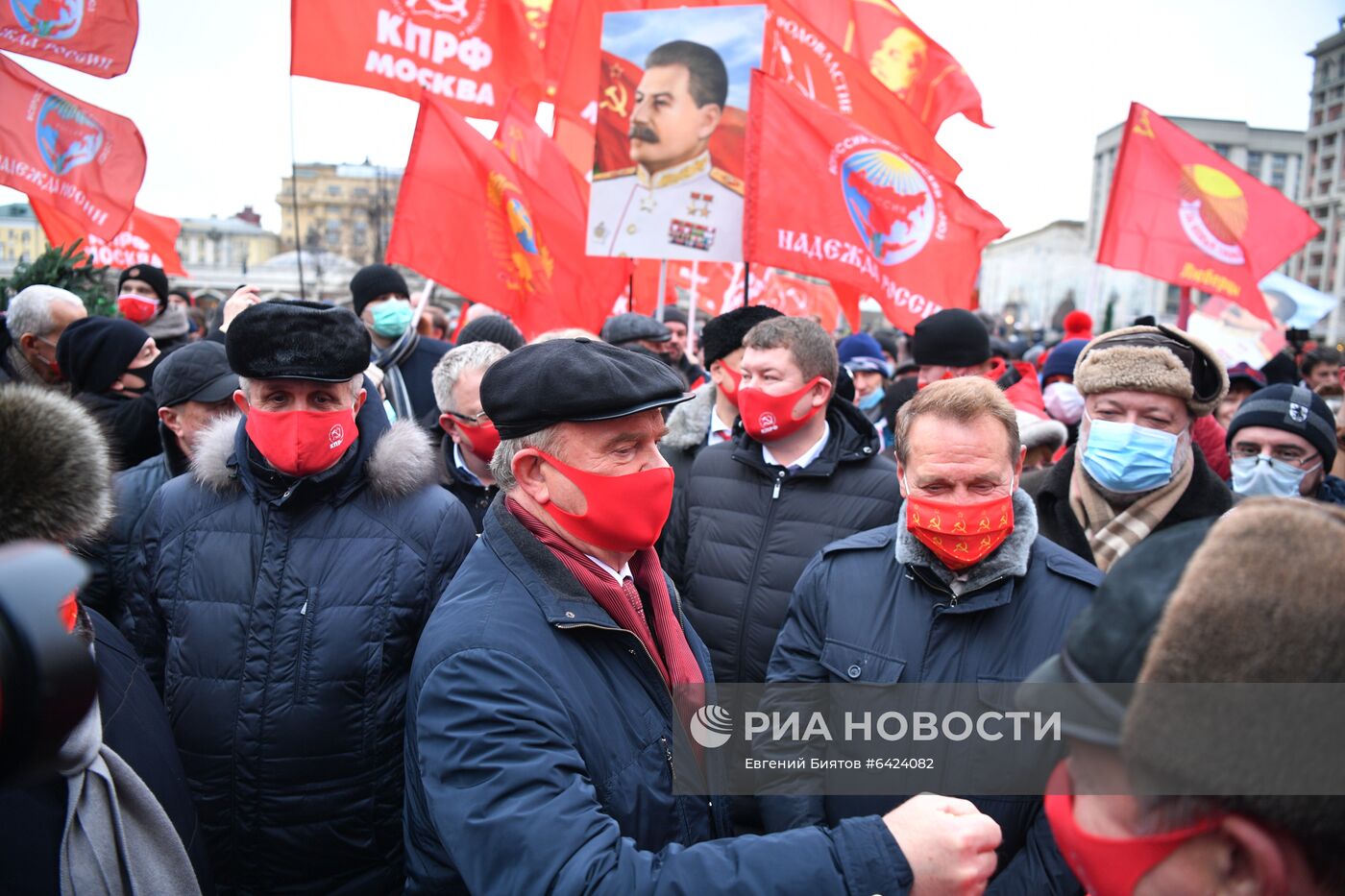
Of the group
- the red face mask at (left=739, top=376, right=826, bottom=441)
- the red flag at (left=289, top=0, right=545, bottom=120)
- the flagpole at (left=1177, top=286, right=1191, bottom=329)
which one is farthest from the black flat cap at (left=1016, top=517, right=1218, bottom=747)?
the flagpole at (left=1177, top=286, right=1191, bottom=329)

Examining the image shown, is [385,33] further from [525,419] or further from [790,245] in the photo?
[525,419]

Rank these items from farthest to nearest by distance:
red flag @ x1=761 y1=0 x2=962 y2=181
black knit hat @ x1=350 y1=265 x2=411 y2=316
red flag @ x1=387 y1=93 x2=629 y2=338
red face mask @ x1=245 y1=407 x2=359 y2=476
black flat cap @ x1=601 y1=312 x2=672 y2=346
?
red flag @ x1=761 y1=0 x2=962 y2=181
black knit hat @ x1=350 y1=265 x2=411 y2=316
black flat cap @ x1=601 y1=312 x2=672 y2=346
red flag @ x1=387 y1=93 x2=629 y2=338
red face mask @ x1=245 y1=407 x2=359 y2=476

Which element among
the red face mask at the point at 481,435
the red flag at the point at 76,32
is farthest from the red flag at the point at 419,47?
the red face mask at the point at 481,435

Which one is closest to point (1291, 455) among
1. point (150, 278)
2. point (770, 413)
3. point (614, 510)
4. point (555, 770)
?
point (770, 413)

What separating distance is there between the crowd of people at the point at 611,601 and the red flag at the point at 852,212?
1217mm

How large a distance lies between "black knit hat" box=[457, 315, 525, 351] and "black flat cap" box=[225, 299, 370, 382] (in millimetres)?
2453

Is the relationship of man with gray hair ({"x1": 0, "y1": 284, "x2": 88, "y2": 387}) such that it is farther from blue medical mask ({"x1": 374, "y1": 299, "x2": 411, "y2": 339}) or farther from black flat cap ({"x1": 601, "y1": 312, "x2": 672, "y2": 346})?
black flat cap ({"x1": 601, "y1": 312, "x2": 672, "y2": 346})

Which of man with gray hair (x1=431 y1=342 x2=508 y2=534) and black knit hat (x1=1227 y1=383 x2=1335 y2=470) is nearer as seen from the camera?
black knit hat (x1=1227 y1=383 x2=1335 y2=470)

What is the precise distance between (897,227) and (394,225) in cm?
317

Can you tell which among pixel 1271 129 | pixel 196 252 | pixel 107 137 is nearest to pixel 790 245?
pixel 107 137

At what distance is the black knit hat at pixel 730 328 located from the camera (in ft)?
14.8

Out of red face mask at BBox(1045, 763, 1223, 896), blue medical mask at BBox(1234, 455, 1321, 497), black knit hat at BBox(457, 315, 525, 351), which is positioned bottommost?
red face mask at BBox(1045, 763, 1223, 896)

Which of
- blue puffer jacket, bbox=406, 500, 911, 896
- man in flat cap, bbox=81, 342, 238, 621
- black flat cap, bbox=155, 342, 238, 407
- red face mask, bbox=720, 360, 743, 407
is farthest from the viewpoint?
red face mask, bbox=720, 360, 743, 407

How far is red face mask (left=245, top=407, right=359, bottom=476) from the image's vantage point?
265 centimetres
